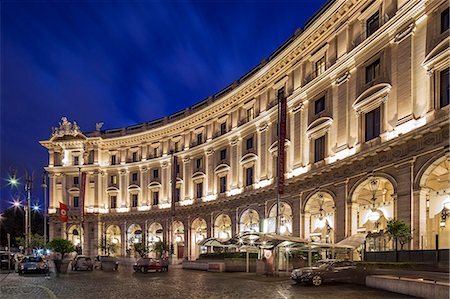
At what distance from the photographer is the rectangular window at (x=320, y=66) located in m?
36.9

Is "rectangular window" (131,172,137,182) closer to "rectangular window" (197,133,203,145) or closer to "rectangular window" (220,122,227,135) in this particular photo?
"rectangular window" (197,133,203,145)

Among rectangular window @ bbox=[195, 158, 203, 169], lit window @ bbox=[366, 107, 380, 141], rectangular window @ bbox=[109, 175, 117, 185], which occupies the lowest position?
rectangular window @ bbox=[109, 175, 117, 185]

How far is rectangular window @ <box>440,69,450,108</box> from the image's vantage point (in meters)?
23.3

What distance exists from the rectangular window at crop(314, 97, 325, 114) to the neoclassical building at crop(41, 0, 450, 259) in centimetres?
9

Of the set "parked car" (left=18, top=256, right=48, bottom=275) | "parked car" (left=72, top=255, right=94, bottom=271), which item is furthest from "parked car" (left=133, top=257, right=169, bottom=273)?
"parked car" (left=18, top=256, right=48, bottom=275)

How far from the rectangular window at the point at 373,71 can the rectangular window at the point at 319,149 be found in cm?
687

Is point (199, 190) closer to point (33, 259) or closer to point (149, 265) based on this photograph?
point (149, 265)

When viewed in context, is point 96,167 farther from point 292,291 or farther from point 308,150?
point 292,291

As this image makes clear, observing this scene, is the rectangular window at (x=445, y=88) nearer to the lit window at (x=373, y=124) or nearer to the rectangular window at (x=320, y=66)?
the lit window at (x=373, y=124)

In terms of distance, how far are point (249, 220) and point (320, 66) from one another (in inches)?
784

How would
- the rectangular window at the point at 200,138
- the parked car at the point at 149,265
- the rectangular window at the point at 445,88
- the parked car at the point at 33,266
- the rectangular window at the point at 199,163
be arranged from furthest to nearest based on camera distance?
the rectangular window at the point at 200,138 < the rectangular window at the point at 199,163 < the parked car at the point at 149,265 < the parked car at the point at 33,266 < the rectangular window at the point at 445,88

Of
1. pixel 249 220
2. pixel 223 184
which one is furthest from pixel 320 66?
pixel 223 184

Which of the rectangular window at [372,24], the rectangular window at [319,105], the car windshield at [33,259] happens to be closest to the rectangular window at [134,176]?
the car windshield at [33,259]

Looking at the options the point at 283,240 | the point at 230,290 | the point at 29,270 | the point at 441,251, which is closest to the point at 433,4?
the point at 441,251
